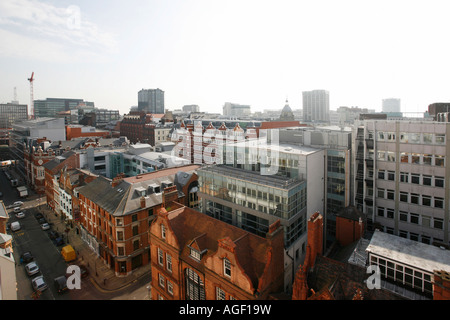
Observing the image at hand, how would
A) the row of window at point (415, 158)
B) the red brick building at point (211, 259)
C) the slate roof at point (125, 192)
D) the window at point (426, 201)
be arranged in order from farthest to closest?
the slate roof at point (125, 192), the window at point (426, 201), the row of window at point (415, 158), the red brick building at point (211, 259)

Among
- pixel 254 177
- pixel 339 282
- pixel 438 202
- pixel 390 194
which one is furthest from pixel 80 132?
pixel 438 202

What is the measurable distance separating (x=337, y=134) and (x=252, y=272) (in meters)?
23.3

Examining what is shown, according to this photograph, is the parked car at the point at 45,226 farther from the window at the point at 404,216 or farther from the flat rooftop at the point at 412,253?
the window at the point at 404,216

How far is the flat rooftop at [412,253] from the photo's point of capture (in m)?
20.2

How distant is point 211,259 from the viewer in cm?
2411

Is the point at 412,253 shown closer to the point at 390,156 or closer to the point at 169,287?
the point at 390,156

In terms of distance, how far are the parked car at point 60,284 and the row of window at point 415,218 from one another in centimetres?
4306

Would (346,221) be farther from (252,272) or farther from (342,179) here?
(252,272)

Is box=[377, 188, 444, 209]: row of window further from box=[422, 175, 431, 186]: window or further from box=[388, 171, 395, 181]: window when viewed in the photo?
box=[388, 171, 395, 181]: window

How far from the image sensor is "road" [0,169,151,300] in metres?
36.2

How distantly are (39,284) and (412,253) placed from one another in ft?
143

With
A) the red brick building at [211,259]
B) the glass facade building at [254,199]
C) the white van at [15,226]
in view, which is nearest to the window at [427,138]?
the glass facade building at [254,199]

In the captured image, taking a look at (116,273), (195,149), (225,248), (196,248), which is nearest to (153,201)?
(116,273)

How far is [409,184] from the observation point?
3359cm
